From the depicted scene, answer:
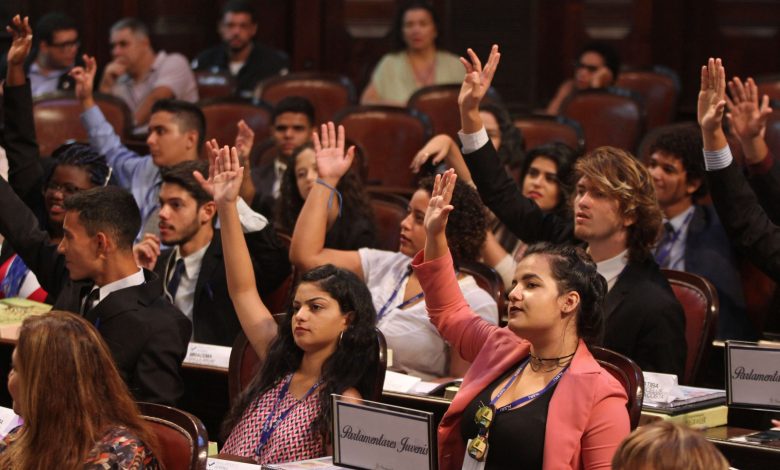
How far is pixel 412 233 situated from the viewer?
352 centimetres

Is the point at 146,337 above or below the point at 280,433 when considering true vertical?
above

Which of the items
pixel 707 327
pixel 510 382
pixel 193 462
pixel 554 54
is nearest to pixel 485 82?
pixel 707 327

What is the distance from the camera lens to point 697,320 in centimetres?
331

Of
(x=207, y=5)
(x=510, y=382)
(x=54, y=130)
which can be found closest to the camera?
(x=510, y=382)

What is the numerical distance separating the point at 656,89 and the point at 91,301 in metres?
3.82

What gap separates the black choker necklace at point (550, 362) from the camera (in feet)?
8.11

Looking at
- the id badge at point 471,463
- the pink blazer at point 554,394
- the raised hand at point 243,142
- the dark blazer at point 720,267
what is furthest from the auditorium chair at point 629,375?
the raised hand at point 243,142

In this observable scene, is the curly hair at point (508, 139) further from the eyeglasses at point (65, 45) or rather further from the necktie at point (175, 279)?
the eyeglasses at point (65, 45)

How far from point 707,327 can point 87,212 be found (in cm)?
164

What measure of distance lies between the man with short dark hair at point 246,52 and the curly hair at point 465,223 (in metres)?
3.40

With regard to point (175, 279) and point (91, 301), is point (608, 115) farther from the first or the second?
point (91, 301)

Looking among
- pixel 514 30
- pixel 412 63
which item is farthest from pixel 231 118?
pixel 514 30

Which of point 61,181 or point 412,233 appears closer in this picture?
point 412,233

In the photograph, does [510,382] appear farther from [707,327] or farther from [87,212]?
[87,212]
